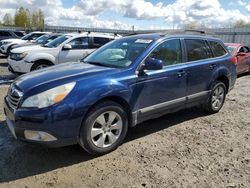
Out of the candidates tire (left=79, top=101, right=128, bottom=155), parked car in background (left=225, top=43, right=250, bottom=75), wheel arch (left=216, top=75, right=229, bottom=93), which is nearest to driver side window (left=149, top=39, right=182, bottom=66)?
tire (left=79, top=101, right=128, bottom=155)

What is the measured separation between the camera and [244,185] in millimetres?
3506

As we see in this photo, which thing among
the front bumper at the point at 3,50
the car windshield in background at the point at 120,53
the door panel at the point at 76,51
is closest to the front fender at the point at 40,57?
the door panel at the point at 76,51

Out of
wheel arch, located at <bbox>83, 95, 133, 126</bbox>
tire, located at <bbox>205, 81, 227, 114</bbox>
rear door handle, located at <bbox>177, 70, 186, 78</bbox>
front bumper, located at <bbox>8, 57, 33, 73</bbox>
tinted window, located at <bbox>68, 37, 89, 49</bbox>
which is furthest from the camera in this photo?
tinted window, located at <bbox>68, 37, 89, 49</bbox>

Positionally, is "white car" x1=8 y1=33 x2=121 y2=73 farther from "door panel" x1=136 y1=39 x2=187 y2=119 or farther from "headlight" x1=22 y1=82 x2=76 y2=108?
"headlight" x1=22 y1=82 x2=76 y2=108

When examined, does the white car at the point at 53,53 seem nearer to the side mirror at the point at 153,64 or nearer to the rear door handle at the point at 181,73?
the rear door handle at the point at 181,73

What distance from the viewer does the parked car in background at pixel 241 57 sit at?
11568mm

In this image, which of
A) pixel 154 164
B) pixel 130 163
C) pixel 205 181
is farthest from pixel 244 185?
pixel 130 163

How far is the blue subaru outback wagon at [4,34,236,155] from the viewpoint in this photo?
143 inches

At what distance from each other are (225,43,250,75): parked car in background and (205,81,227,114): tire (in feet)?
18.7

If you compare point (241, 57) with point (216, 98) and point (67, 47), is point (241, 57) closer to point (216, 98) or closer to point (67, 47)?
point (216, 98)

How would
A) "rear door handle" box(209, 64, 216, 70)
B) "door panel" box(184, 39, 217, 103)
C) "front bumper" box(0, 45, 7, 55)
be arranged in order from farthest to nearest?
"front bumper" box(0, 45, 7, 55) → "rear door handle" box(209, 64, 216, 70) → "door panel" box(184, 39, 217, 103)

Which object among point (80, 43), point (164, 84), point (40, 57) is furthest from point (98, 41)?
point (164, 84)

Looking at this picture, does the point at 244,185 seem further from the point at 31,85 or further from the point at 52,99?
the point at 31,85

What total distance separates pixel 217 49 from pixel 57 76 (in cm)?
368
